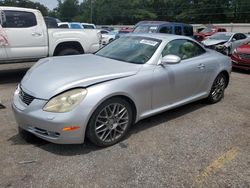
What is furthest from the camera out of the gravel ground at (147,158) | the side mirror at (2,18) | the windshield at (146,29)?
the windshield at (146,29)

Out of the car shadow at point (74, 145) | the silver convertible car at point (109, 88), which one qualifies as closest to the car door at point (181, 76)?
the silver convertible car at point (109, 88)

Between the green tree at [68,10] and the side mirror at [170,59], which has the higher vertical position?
the green tree at [68,10]

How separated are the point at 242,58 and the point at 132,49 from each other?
22.9ft

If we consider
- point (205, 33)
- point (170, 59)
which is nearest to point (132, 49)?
point (170, 59)

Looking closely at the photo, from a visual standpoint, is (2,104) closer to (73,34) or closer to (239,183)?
(73,34)

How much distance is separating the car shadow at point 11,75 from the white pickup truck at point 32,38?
0.58 m

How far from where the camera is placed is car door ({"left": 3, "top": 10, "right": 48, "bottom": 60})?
763 cm

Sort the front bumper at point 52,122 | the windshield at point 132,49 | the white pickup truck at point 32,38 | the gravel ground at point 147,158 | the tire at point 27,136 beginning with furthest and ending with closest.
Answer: the white pickup truck at point 32,38 → the windshield at point 132,49 → the tire at point 27,136 → the front bumper at point 52,122 → the gravel ground at point 147,158

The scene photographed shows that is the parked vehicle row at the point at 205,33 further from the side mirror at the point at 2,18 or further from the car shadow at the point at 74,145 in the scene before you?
the car shadow at the point at 74,145

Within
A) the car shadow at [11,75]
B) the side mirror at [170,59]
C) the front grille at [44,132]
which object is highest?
the side mirror at [170,59]

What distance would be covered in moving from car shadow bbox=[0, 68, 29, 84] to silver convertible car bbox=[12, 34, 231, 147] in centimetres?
381

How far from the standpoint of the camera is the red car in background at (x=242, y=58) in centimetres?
1037

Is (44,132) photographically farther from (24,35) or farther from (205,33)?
(205,33)

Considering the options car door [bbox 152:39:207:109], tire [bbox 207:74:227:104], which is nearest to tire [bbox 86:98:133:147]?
car door [bbox 152:39:207:109]
